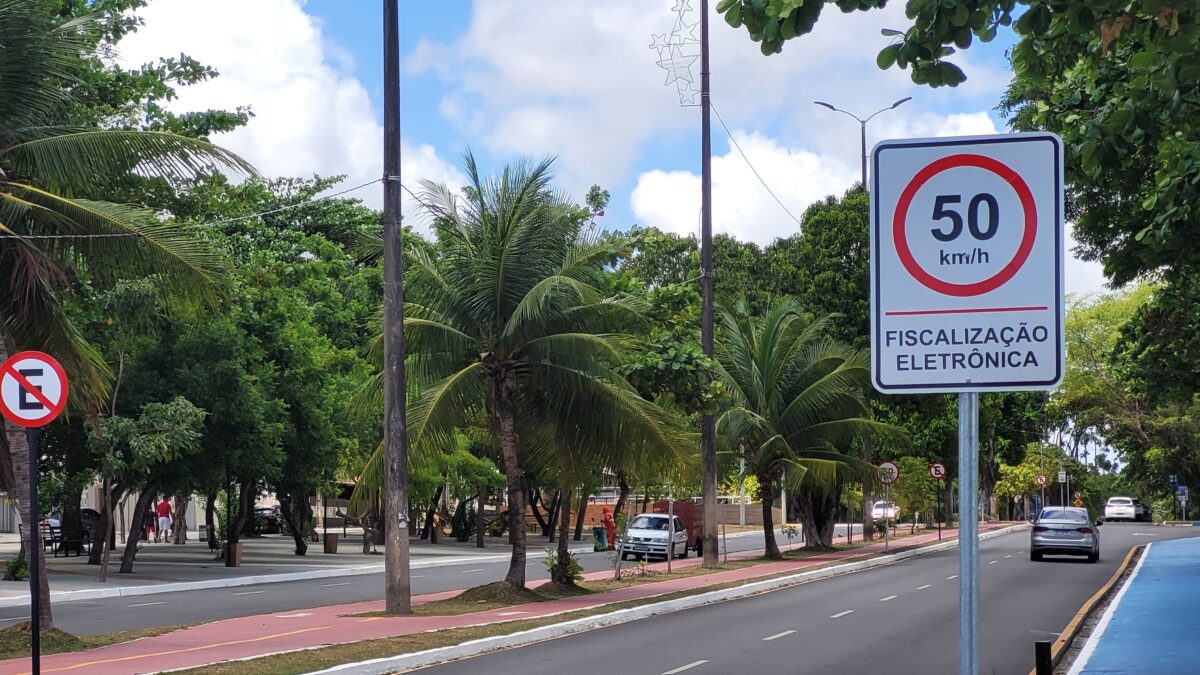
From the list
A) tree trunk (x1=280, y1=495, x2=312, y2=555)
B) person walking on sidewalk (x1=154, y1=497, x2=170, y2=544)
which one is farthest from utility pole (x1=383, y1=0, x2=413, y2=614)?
person walking on sidewalk (x1=154, y1=497, x2=170, y2=544)

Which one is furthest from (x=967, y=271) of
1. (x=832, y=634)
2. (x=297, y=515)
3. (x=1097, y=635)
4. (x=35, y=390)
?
(x=297, y=515)

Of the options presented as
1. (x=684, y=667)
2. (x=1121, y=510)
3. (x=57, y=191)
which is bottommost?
(x=1121, y=510)

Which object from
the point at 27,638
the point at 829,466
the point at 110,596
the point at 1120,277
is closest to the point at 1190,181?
the point at 1120,277

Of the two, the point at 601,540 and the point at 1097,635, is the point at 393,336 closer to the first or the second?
the point at 1097,635

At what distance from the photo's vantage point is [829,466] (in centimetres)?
3550

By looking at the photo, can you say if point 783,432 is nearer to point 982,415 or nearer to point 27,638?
point 982,415

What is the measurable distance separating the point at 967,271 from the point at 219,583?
29354mm

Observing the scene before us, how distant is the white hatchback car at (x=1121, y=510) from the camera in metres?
72.7

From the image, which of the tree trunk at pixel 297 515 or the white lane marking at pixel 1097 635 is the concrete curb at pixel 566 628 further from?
the tree trunk at pixel 297 515

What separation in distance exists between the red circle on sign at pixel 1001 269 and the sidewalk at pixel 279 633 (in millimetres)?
11767

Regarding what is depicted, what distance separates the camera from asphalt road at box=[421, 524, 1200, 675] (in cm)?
1505

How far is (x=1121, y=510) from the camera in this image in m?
72.9

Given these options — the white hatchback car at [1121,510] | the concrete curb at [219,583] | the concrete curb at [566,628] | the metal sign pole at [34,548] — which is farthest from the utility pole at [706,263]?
→ the white hatchback car at [1121,510]

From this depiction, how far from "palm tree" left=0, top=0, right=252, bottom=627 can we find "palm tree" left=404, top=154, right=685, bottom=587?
706 cm
